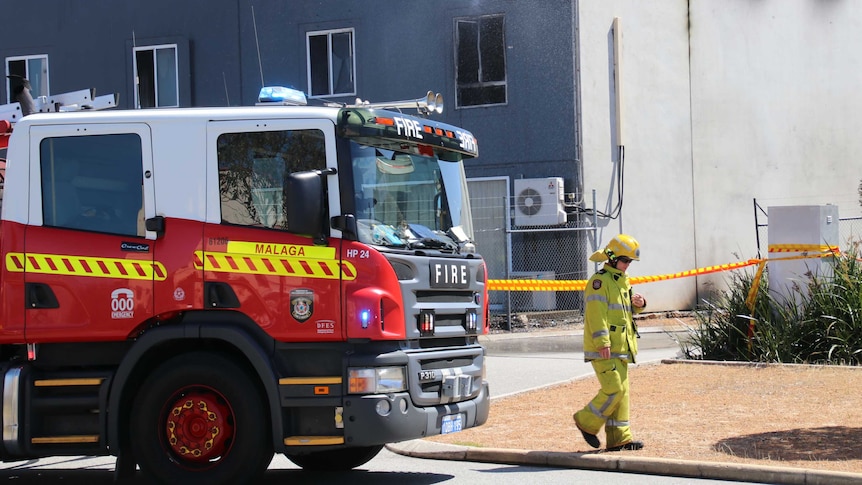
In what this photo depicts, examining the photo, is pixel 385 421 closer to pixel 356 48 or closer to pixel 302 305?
pixel 302 305

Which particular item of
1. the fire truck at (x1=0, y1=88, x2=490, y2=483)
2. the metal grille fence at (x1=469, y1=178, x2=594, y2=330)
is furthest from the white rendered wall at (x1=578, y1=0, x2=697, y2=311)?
the fire truck at (x1=0, y1=88, x2=490, y2=483)

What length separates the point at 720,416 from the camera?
11039 millimetres

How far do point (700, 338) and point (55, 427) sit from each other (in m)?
9.49

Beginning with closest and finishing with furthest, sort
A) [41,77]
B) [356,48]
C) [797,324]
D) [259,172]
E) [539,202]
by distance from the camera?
[259,172] → [797,324] → [539,202] → [356,48] → [41,77]

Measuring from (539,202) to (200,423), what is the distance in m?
14.5

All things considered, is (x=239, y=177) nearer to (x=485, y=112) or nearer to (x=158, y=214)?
(x=158, y=214)

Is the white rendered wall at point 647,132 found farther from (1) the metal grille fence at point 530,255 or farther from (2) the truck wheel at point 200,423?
(2) the truck wheel at point 200,423

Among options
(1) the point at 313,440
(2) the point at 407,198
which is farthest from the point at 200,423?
(2) the point at 407,198

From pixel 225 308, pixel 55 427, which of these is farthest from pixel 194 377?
pixel 55 427

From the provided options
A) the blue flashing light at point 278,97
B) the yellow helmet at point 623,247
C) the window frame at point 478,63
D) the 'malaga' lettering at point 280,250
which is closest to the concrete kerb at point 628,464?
the yellow helmet at point 623,247

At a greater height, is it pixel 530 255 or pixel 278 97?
pixel 278 97

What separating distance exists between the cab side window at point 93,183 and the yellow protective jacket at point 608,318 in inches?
148

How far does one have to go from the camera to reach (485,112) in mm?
22938

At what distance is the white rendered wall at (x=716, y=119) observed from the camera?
23.2 meters
